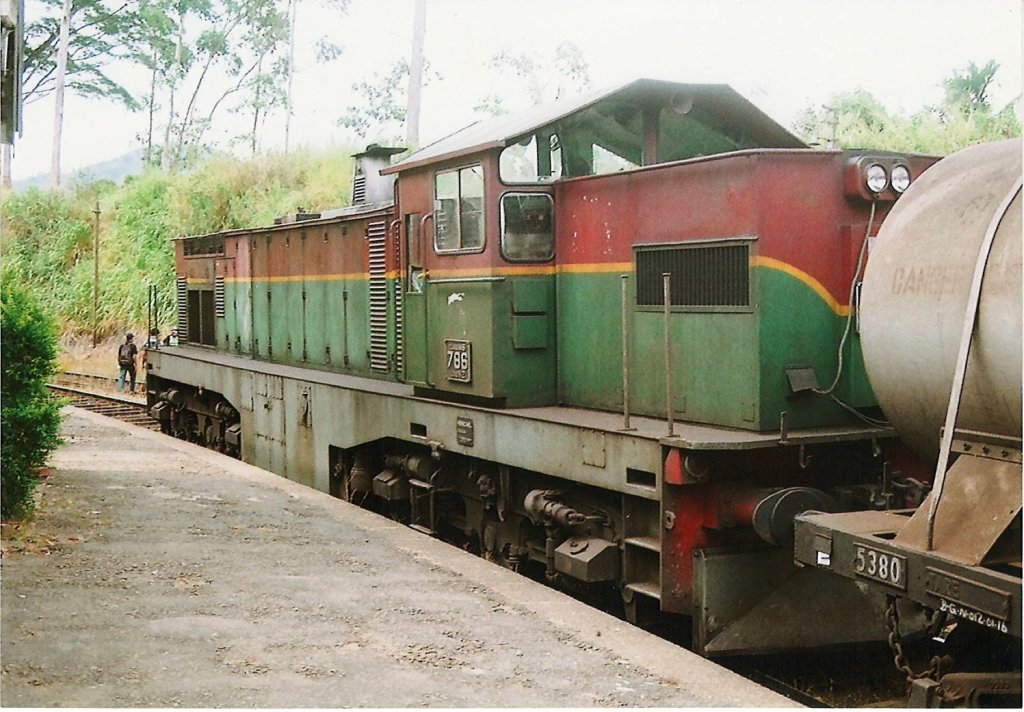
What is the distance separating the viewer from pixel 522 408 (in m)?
8.05

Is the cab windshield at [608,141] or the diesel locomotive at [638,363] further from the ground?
the cab windshield at [608,141]

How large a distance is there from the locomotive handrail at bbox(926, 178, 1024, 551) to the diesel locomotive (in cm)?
117

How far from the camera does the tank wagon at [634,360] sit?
6375 mm

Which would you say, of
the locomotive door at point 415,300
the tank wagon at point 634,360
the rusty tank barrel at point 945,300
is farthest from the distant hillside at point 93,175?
the rusty tank barrel at point 945,300

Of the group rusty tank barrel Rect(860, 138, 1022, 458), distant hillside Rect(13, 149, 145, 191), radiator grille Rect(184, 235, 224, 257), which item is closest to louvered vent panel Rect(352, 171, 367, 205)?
radiator grille Rect(184, 235, 224, 257)

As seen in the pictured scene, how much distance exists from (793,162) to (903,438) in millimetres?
1711

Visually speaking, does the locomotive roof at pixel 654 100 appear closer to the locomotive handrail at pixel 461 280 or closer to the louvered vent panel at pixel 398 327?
the locomotive handrail at pixel 461 280

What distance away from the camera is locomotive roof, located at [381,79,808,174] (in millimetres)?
7680

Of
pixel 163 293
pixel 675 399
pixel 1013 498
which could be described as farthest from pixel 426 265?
pixel 163 293

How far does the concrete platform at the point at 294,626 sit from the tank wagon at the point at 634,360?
533mm

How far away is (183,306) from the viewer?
1773 cm

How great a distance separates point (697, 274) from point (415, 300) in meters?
2.99

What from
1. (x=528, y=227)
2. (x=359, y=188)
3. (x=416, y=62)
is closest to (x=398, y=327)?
(x=359, y=188)

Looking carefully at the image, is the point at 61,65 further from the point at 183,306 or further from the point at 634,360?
the point at 634,360
